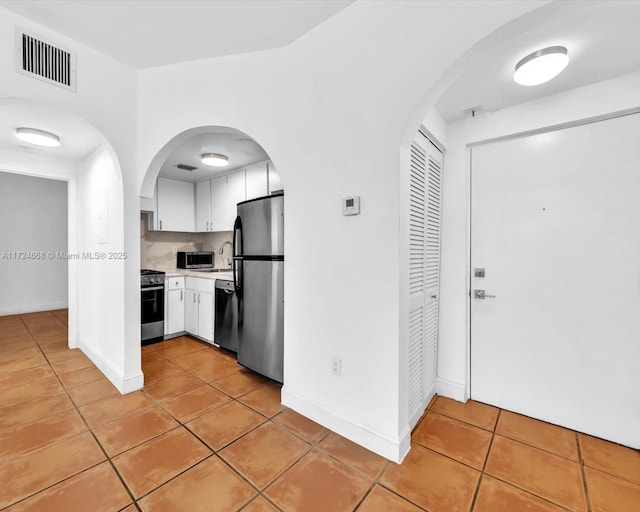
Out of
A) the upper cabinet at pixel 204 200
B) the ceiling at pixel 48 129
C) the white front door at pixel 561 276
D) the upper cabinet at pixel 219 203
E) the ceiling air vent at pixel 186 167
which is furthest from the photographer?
the upper cabinet at pixel 219 203

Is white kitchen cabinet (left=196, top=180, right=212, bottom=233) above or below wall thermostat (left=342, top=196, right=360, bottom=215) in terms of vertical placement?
above

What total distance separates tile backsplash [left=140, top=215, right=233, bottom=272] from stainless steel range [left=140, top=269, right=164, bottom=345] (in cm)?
99

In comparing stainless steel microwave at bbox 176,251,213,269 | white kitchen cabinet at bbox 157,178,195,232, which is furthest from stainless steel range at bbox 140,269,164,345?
white kitchen cabinet at bbox 157,178,195,232

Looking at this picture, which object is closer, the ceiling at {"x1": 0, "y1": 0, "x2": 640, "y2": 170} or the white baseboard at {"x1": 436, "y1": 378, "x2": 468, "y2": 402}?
the ceiling at {"x1": 0, "y1": 0, "x2": 640, "y2": 170}

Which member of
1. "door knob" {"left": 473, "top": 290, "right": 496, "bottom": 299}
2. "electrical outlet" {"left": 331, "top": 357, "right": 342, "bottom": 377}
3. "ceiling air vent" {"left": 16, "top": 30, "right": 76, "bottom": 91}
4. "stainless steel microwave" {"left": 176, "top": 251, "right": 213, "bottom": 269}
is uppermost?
"ceiling air vent" {"left": 16, "top": 30, "right": 76, "bottom": 91}

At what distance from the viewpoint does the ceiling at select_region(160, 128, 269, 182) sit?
291cm

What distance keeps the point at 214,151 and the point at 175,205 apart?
1.53m

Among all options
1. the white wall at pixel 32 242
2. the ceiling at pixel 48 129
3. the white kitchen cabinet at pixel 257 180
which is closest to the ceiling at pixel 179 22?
the ceiling at pixel 48 129

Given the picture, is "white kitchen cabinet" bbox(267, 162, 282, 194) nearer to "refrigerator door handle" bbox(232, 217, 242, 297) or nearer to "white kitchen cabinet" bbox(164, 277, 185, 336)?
"refrigerator door handle" bbox(232, 217, 242, 297)

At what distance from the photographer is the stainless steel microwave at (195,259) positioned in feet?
14.7

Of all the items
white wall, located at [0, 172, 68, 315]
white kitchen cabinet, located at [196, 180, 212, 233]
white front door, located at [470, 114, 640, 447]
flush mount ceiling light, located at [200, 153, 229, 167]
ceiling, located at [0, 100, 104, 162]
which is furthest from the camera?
white wall, located at [0, 172, 68, 315]

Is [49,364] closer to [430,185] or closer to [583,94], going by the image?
[430,185]

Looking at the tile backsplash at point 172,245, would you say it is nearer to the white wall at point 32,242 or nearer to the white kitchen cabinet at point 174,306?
the white kitchen cabinet at point 174,306

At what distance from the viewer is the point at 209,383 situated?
8.54ft
